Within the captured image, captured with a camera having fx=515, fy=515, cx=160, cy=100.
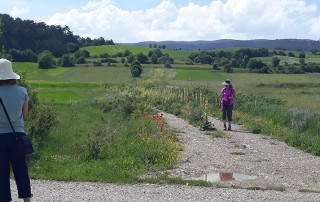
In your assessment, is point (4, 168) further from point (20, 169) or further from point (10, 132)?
point (10, 132)

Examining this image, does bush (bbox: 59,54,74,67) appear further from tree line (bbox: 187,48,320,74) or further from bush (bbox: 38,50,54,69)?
tree line (bbox: 187,48,320,74)

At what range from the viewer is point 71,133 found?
62.5 ft

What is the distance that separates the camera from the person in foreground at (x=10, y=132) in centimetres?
713

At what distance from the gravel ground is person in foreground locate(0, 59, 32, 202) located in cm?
182

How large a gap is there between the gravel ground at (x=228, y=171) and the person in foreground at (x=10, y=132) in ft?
5.98

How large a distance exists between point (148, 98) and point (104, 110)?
6124mm

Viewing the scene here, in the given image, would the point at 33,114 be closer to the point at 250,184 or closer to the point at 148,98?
the point at 250,184

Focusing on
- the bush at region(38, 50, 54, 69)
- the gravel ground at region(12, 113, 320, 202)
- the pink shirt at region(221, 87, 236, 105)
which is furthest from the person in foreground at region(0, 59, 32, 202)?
the bush at region(38, 50, 54, 69)

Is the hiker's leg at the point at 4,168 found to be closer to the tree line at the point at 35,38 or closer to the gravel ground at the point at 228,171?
the gravel ground at the point at 228,171

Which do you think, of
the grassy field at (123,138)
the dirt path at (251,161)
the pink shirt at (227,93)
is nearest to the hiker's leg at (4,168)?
the grassy field at (123,138)

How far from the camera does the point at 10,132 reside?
23.4 feet

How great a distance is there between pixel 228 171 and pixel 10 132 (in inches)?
270

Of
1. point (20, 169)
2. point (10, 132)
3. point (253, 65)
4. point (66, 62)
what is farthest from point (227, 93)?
point (253, 65)

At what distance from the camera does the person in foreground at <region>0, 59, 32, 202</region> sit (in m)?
7.13
